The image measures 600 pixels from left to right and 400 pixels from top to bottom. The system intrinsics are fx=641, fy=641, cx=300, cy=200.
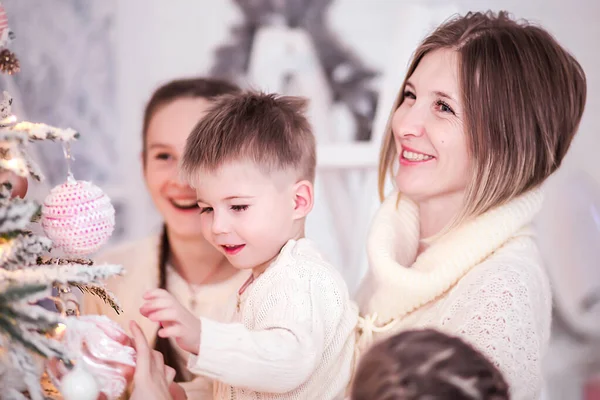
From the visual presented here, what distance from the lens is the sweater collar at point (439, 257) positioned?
124 cm

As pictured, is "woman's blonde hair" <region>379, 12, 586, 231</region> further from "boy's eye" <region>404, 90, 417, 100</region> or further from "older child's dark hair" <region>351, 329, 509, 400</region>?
"older child's dark hair" <region>351, 329, 509, 400</region>

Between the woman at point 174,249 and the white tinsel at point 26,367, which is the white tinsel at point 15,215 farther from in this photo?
the woman at point 174,249

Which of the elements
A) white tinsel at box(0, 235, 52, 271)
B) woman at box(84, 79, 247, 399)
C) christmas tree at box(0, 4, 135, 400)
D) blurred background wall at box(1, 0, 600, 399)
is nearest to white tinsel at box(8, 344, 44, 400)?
christmas tree at box(0, 4, 135, 400)

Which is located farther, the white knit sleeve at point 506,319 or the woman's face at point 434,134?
the woman's face at point 434,134

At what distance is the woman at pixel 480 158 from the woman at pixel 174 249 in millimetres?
485

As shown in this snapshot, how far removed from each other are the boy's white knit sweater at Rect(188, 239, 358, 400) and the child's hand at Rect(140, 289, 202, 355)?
0.02 meters

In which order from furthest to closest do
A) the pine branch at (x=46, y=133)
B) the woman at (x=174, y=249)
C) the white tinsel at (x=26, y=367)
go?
the woman at (x=174, y=249) → the pine branch at (x=46, y=133) → the white tinsel at (x=26, y=367)

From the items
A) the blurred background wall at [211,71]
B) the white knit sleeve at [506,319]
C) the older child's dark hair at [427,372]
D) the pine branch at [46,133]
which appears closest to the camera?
the older child's dark hair at [427,372]

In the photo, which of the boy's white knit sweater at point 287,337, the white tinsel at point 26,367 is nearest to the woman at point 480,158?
the boy's white knit sweater at point 287,337

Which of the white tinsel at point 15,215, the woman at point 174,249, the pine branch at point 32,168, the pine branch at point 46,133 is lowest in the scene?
the woman at point 174,249

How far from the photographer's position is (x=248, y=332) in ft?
3.39

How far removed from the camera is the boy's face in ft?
4.03

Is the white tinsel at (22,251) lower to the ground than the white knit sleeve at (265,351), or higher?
higher

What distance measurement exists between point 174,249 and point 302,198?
0.53 meters
